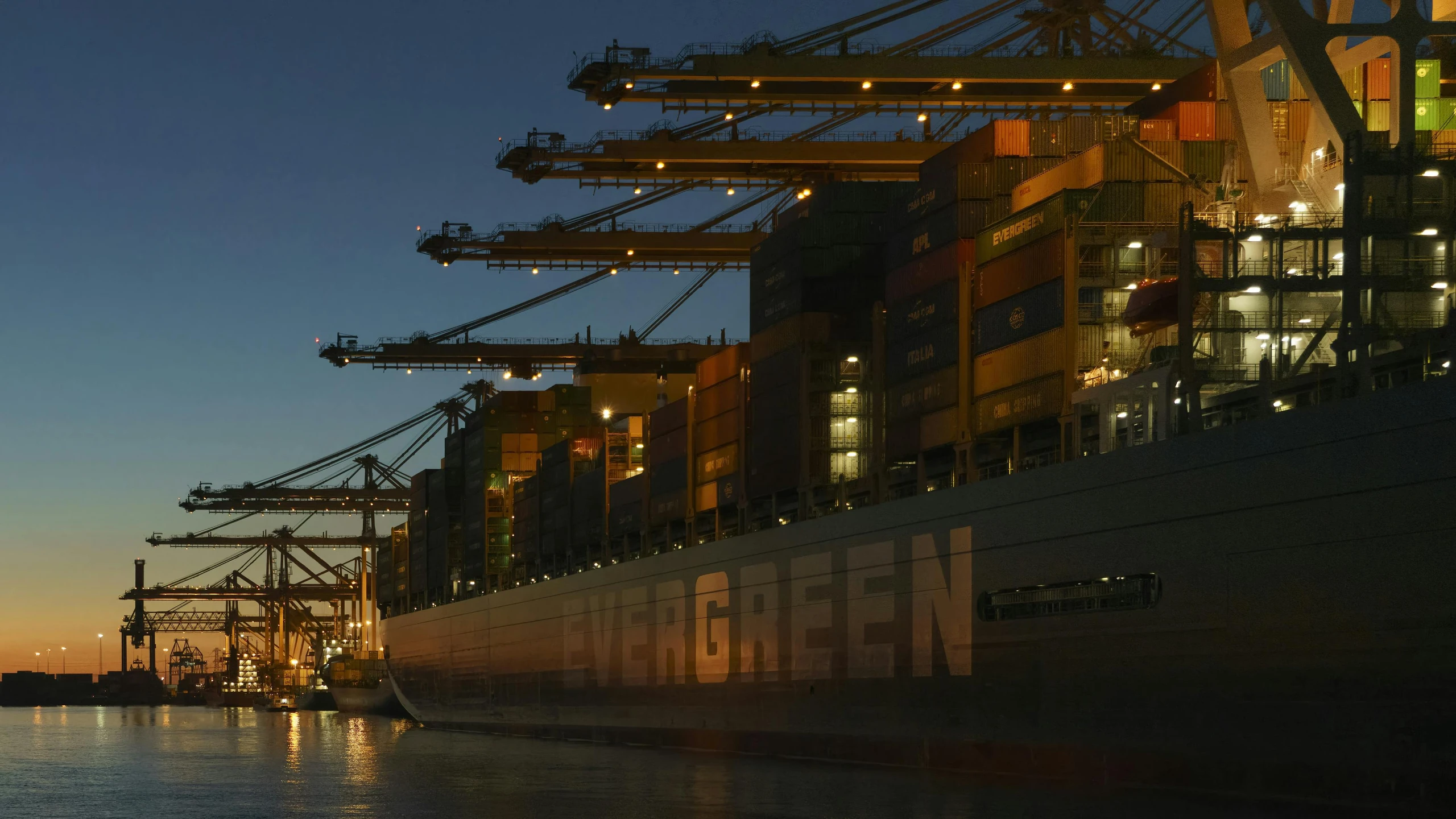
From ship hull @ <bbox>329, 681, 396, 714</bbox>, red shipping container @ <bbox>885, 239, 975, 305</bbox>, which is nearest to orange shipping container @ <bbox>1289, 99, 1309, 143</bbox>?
red shipping container @ <bbox>885, 239, 975, 305</bbox>

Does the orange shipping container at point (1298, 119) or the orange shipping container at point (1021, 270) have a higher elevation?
the orange shipping container at point (1298, 119)

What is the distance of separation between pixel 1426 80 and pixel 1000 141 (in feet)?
22.5

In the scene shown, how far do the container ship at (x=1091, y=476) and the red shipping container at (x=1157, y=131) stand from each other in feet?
0.18

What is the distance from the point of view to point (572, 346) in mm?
54344

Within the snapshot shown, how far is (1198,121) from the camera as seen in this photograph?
80.6ft

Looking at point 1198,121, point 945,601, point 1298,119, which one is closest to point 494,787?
point 945,601

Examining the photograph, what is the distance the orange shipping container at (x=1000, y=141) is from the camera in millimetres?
26609

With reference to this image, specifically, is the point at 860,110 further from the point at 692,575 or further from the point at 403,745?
the point at 403,745

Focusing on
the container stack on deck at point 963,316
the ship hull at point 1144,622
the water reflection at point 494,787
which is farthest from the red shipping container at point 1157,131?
the water reflection at point 494,787

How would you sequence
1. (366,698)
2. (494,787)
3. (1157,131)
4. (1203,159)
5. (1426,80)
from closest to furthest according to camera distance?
(1426,80), (1203,159), (1157,131), (494,787), (366,698)

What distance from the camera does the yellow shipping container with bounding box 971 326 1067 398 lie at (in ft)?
76.4

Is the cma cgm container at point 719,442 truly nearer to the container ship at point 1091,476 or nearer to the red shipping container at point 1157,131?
the container ship at point 1091,476

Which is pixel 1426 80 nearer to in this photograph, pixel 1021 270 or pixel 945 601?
pixel 1021 270

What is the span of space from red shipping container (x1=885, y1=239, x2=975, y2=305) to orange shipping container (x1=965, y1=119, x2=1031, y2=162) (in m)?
1.65
